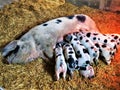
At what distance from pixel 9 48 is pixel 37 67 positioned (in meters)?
0.37

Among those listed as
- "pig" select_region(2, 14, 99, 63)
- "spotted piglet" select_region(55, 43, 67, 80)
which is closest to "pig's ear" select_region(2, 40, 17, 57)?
"pig" select_region(2, 14, 99, 63)

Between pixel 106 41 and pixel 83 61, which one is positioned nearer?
pixel 83 61

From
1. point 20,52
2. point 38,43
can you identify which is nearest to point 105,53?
point 38,43

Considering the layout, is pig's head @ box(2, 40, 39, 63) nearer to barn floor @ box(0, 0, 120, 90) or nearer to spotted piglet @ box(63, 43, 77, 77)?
barn floor @ box(0, 0, 120, 90)

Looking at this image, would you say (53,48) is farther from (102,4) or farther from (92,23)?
(102,4)

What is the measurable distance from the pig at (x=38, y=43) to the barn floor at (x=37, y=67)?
0.07 metres

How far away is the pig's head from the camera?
276 centimetres

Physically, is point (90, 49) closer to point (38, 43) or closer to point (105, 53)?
point (105, 53)

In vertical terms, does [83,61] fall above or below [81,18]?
below

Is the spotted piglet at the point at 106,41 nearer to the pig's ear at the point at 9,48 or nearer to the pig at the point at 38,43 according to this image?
the pig at the point at 38,43

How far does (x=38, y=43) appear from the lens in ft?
9.43

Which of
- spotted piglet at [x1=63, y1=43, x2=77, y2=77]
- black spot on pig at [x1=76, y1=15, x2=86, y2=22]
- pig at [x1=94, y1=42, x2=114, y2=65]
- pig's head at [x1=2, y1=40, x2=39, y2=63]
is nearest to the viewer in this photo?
spotted piglet at [x1=63, y1=43, x2=77, y2=77]

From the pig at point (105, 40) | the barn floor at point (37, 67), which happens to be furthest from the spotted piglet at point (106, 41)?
the barn floor at point (37, 67)

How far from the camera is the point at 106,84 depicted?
265 cm
